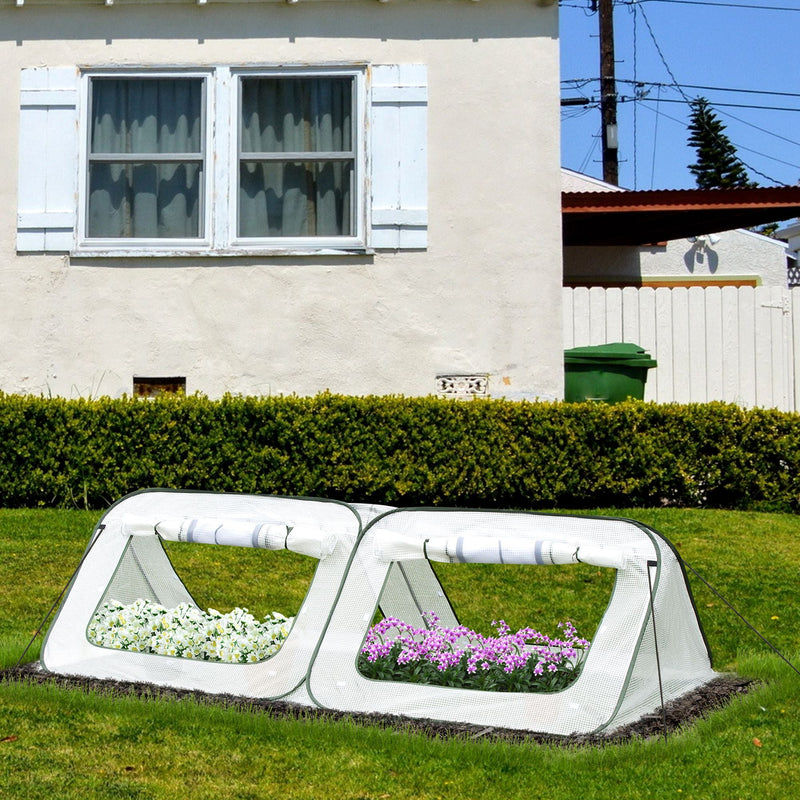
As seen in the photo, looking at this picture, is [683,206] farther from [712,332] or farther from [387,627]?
[387,627]

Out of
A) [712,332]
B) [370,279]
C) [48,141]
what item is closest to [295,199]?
[370,279]

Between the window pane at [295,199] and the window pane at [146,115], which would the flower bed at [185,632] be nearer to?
the window pane at [295,199]

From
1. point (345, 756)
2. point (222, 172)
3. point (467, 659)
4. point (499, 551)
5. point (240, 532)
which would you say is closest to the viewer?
point (345, 756)

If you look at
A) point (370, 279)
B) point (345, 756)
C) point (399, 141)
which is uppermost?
point (399, 141)

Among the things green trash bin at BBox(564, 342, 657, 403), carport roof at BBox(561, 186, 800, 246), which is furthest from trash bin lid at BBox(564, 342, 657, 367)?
carport roof at BBox(561, 186, 800, 246)

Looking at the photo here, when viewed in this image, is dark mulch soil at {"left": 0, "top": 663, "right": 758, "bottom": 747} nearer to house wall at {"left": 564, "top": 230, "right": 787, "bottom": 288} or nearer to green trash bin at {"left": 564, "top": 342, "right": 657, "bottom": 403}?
green trash bin at {"left": 564, "top": 342, "right": 657, "bottom": 403}

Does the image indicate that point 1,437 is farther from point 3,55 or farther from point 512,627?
Result: point 512,627

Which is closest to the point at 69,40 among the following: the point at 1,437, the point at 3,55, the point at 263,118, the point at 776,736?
the point at 3,55

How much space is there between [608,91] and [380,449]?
17.8 metres

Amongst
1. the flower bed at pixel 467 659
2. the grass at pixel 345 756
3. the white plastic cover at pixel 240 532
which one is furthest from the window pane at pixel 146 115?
the flower bed at pixel 467 659

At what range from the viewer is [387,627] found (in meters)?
5.29

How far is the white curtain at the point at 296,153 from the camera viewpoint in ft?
33.5

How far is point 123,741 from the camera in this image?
14.3 ft

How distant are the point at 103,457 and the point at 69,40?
3.66m
